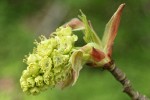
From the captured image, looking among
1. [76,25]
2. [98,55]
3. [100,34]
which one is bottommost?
[98,55]

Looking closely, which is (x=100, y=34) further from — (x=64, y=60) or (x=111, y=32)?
(x=64, y=60)

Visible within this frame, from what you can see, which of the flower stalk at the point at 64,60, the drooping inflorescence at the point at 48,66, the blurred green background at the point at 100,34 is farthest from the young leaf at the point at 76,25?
the blurred green background at the point at 100,34

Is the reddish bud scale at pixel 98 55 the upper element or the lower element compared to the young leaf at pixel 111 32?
lower

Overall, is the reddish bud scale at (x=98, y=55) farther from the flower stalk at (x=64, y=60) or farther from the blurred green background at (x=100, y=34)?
the blurred green background at (x=100, y=34)

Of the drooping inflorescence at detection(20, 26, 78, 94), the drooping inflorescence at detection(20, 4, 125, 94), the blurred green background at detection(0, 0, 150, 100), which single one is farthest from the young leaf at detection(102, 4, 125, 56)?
the blurred green background at detection(0, 0, 150, 100)

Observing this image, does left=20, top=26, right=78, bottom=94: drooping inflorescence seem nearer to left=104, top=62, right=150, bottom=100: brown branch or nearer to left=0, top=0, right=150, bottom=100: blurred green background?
left=104, top=62, right=150, bottom=100: brown branch

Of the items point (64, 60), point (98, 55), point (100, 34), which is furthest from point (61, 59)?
point (100, 34)
